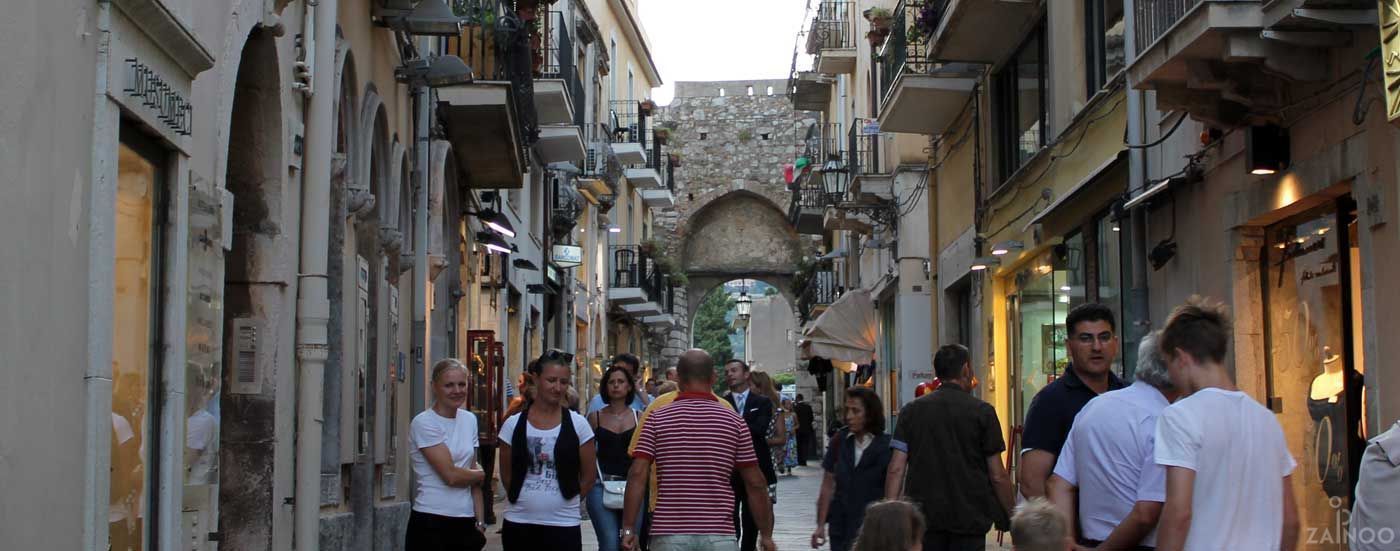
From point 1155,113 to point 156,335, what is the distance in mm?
7684

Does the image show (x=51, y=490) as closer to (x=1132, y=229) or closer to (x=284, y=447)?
(x=284, y=447)

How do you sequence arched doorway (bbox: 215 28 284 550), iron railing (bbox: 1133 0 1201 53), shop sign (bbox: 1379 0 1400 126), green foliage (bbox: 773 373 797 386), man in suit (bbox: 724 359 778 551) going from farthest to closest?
1. green foliage (bbox: 773 373 797 386)
2. man in suit (bbox: 724 359 778 551)
3. iron railing (bbox: 1133 0 1201 53)
4. arched doorway (bbox: 215 28 284 550)
5. shop sign (bbox: 1379 0 1400 126)

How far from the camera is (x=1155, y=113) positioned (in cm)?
1220

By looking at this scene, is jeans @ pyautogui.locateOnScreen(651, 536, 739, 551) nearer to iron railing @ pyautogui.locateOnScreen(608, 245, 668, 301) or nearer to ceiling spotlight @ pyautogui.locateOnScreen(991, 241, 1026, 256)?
ceiling spotlight @ pyautogui.locateOnScreen(991, 241, 1026, 256)

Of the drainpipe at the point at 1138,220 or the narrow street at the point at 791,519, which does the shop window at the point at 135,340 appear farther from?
the narrow street at the point at 791,519

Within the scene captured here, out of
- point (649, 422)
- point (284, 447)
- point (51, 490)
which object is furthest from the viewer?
point (284, 447)

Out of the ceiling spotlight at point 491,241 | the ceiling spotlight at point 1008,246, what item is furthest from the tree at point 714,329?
the ceiling spotlight at point 1008,246

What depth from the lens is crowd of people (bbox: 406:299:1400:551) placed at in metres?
4.96

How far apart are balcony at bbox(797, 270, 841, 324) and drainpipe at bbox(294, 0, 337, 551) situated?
2916cm

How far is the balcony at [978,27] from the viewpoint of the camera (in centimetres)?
1636

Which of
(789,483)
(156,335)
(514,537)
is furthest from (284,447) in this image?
(789,483)

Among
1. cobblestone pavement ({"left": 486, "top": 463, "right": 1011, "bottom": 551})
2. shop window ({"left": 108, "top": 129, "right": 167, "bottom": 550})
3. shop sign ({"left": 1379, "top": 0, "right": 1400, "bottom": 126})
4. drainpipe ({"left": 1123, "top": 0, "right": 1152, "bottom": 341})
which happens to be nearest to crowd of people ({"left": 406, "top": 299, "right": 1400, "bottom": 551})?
cobblestone pavement ({"left": 486, "top": 463, "right": 1011, "bottom": 551})

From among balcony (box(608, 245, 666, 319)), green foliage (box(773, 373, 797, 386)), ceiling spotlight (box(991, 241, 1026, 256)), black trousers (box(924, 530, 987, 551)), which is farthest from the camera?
green foliage (box(773, 373, 797, 386))

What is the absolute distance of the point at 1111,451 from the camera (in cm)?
575
